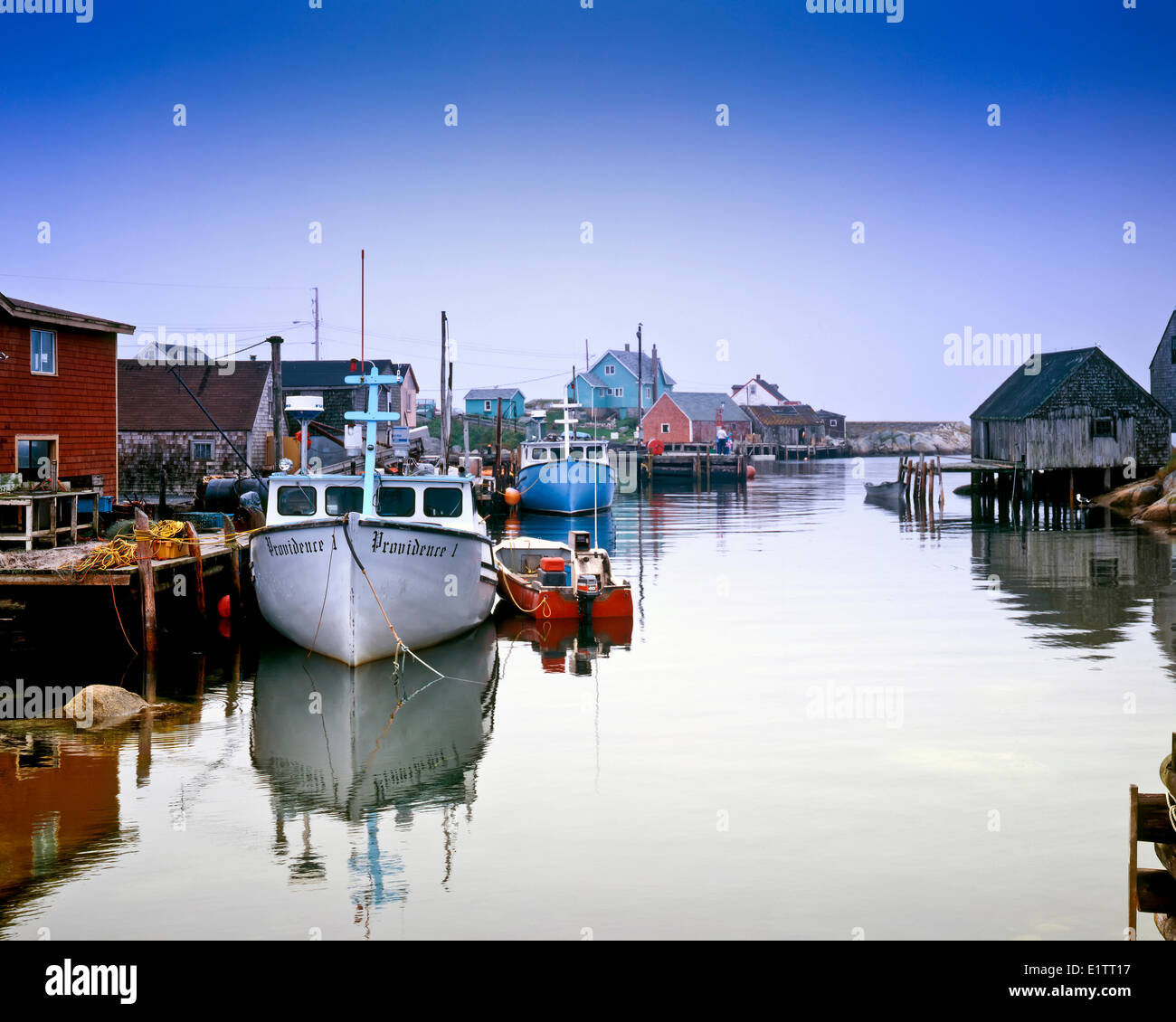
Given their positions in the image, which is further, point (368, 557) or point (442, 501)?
point (442, 501)

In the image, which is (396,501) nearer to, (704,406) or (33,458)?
(33,458)

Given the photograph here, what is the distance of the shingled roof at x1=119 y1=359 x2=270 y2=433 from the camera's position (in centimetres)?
5188

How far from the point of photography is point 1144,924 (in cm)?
969

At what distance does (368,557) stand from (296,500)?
257cm

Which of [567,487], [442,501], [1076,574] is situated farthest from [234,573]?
[567,487]

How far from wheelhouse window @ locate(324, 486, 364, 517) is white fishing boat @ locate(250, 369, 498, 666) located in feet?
0.05

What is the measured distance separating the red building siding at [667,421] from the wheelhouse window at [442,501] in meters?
93.5

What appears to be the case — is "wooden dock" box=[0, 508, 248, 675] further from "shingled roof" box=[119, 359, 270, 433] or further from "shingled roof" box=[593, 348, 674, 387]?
"shingled roof" box=[593, 348, 674, 387]

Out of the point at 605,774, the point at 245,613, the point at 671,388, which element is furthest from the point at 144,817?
the point at 671,388

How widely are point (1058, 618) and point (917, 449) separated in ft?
499

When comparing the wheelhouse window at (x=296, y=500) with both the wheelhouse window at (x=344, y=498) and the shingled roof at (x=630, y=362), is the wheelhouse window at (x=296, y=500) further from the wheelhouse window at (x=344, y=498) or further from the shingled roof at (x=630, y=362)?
the shingled roof at (x=630, y=362)

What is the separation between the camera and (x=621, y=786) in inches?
535

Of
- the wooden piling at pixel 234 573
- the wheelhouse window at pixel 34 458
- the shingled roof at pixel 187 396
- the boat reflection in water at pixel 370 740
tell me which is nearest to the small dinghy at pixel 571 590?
the boat reflection in water at pixel 370 740
